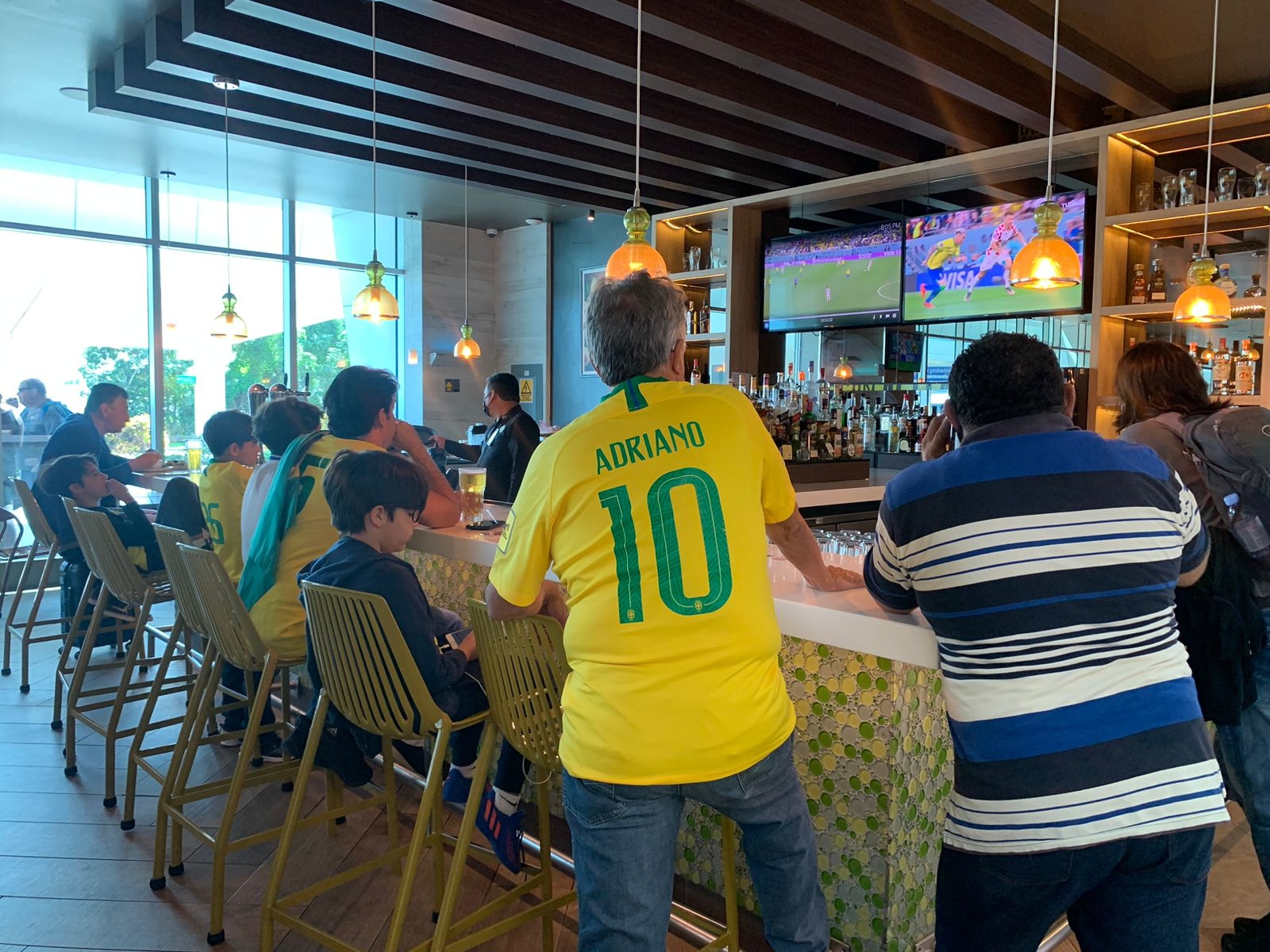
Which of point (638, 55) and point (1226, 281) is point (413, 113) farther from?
point (1226, 281)

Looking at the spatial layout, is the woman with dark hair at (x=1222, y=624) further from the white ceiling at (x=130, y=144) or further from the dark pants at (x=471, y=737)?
the white ceiling at (x=130, y=144)

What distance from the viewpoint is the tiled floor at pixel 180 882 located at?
243 cm

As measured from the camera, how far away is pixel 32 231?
771 cm

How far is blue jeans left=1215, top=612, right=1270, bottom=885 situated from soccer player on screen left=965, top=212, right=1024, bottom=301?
11.8ft

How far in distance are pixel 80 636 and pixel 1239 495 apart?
5700mm

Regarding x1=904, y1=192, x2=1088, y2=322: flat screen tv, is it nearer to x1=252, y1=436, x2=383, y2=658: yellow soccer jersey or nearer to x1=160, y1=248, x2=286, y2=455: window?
x1=252, y1=436, x2=383, y2=658: yellow soccer jersey

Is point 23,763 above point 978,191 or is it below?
below

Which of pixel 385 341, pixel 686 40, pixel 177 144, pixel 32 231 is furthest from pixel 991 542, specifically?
pixel 385 341

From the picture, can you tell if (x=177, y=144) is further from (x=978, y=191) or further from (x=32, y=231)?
(x=978, y=191)

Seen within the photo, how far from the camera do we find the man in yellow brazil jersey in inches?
58.0

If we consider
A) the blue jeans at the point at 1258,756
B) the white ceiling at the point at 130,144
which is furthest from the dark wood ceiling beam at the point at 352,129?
the blue jeans at the point at 1258,756

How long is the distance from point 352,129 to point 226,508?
3316 mm

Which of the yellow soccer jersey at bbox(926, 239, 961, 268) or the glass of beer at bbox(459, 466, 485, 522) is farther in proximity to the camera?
the yellow soccer jersey at bbox(926, 239, 961, 268)

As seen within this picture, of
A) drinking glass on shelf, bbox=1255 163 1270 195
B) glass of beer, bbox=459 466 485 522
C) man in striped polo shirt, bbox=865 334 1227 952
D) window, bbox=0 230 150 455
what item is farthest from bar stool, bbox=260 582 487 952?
window, bbox=0 230 150 455
